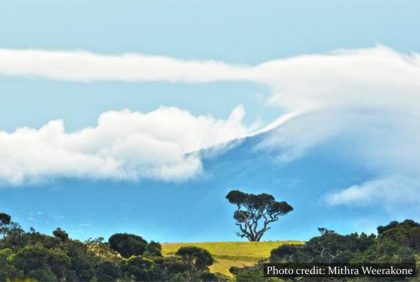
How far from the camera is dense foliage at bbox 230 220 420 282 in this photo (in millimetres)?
91562

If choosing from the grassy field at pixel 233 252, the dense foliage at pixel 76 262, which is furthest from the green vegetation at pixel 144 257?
the grassy field at pixel 233 252

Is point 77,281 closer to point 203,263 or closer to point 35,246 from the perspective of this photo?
point 35,246


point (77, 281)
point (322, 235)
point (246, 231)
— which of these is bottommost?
point (77, 281)

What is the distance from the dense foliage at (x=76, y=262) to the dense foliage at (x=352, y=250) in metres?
5.39

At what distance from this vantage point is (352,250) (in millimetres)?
98188

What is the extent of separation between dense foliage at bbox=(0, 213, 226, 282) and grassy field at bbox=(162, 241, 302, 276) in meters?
18.8

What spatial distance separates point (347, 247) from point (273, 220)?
10054cm

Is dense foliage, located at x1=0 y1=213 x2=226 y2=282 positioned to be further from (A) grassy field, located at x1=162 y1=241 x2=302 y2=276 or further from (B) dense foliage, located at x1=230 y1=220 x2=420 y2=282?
(A) grassy field, located at x1=162 y1=241 x2=302 y2=276

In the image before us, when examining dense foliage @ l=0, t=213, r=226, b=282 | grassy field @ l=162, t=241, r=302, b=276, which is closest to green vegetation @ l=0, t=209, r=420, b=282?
dense foliage @ l=0, t=213, r=226, b=282

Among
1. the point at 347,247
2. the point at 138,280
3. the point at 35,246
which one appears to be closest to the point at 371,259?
the point at 347,247

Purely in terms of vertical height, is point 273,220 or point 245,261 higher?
point 273,220

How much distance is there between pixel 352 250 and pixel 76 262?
23156 mm

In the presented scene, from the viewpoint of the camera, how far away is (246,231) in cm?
19975

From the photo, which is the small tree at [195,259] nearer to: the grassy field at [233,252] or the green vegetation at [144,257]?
the green vegetation at [144,257]
